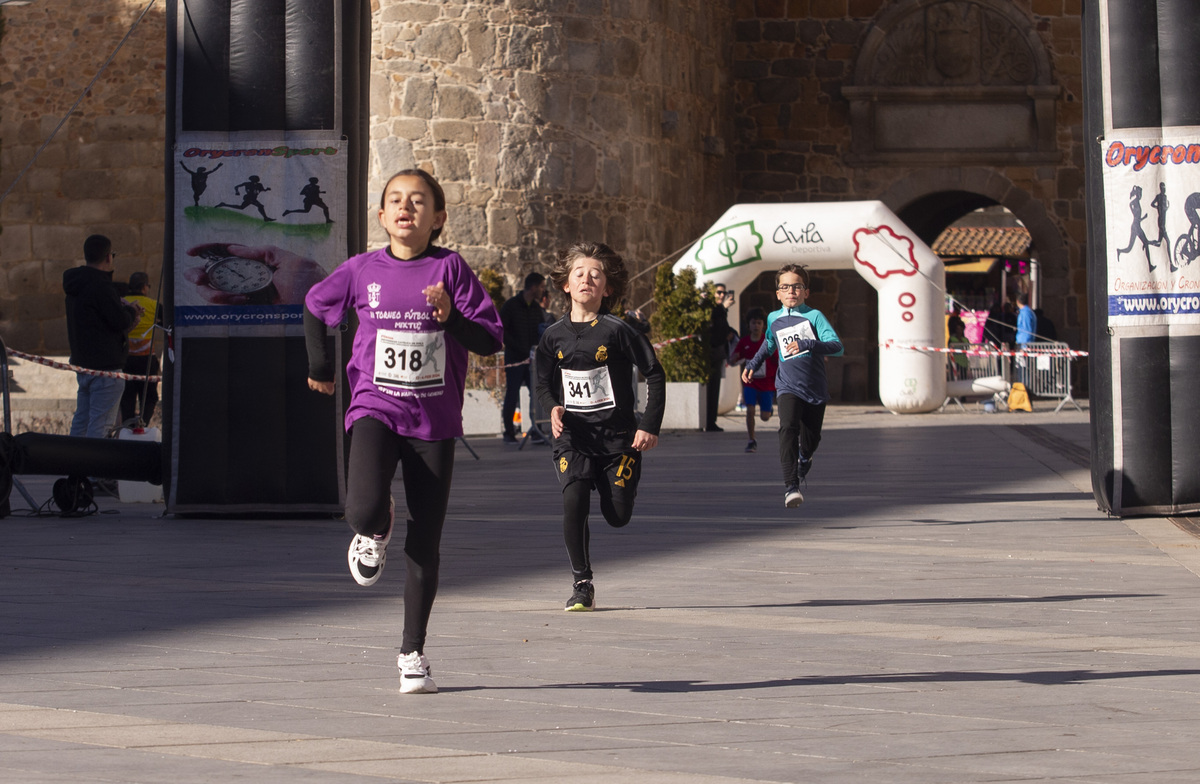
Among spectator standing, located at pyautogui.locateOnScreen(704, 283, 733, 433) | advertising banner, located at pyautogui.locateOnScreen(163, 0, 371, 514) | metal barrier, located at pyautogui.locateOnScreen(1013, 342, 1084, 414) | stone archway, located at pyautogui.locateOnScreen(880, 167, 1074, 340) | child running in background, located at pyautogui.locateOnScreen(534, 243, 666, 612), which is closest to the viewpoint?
child running in background, located at pyautogui.locateOnScreen(534, 243, 666, 612)

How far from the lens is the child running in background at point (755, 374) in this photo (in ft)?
46.5

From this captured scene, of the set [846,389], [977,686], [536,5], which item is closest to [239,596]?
[977,686]

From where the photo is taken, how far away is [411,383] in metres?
4.97

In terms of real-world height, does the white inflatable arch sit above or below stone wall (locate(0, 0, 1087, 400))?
below

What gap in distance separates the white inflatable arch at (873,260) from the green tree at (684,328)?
204 cm

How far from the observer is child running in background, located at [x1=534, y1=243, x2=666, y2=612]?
6602 millimetres

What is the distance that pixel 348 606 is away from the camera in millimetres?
6609

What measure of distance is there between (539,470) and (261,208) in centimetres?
478

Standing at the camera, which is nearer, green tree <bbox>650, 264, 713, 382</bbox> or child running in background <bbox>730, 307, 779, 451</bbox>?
child running in background <bbox>730, 307, 779, 451</bbox>

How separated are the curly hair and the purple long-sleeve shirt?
161cm

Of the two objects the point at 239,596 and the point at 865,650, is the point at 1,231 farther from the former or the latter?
the point at 865,650

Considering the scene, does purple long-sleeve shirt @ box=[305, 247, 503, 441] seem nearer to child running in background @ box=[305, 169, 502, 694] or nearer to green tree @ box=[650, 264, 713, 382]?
child running in background @ box=[305, 169, 502, 694]

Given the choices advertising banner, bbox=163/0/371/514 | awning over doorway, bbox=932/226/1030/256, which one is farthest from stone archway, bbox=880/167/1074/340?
awning over doorway, bbox=932/226/1030/256

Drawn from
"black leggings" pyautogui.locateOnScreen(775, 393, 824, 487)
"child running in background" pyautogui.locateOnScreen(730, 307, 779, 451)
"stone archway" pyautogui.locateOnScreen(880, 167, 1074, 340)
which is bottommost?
"black leggings" pyautogui.locateOnScreen(775, 393, 824, 487)
